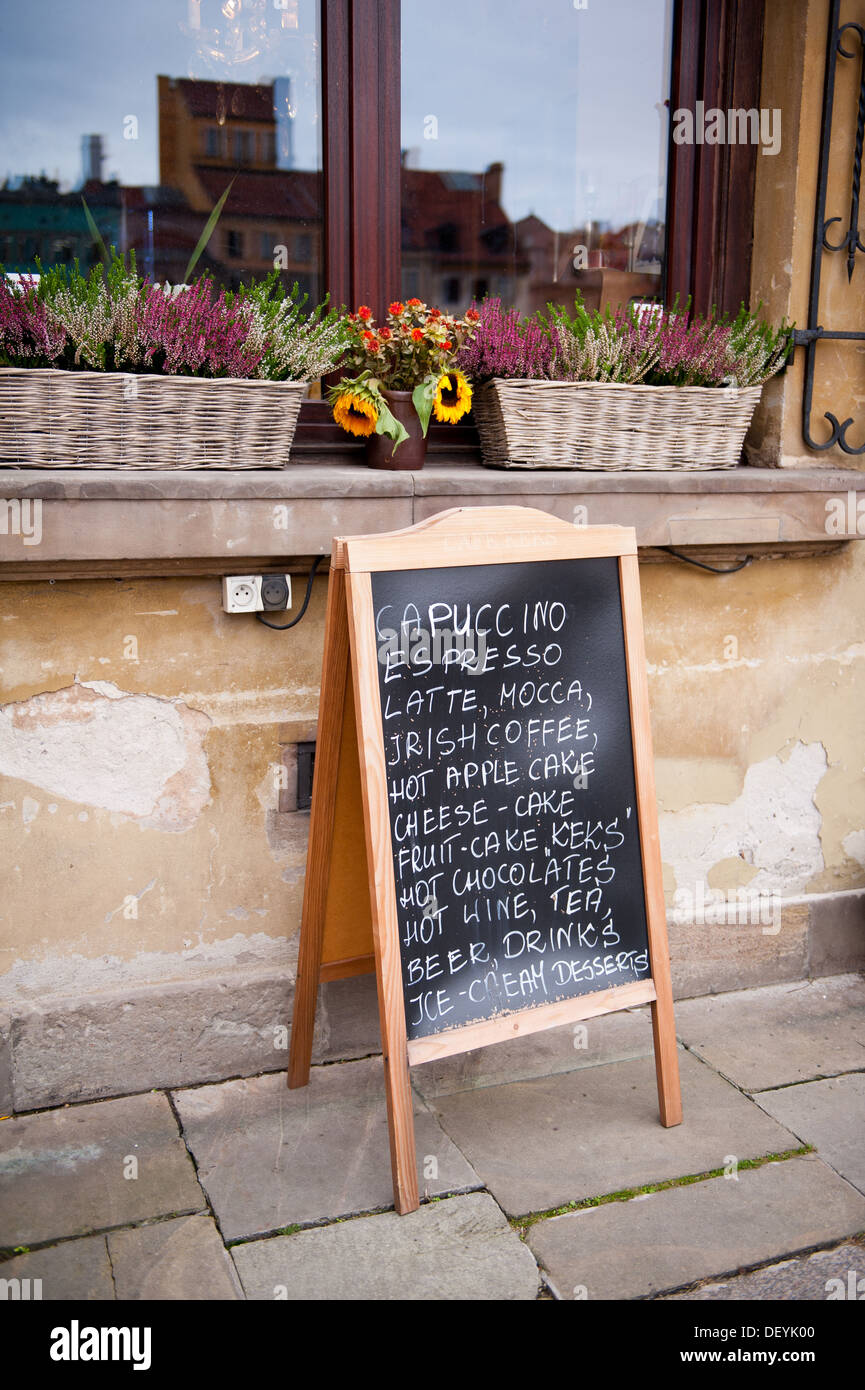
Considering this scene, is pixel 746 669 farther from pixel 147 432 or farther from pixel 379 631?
pixel 147 432

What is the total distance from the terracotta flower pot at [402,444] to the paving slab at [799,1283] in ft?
6.62

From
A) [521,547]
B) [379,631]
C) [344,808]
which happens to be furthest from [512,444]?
[344,808]

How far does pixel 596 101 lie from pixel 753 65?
46cm

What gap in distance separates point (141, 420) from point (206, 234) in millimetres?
771

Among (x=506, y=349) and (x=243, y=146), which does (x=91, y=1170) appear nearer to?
(x=506, y=349)

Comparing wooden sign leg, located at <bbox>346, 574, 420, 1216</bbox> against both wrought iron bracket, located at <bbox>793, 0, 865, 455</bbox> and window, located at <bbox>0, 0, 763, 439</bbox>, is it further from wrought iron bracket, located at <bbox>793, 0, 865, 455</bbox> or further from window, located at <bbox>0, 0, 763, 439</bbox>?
wrought iron bracket, located at <bbox>793, 0, 865, 455</bbox>

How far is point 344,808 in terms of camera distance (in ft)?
8.65

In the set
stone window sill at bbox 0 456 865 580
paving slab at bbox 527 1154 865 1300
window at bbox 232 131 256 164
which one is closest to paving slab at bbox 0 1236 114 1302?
paving slab at bbox 527 1154 865 1300

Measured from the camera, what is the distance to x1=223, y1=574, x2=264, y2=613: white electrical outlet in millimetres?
2709

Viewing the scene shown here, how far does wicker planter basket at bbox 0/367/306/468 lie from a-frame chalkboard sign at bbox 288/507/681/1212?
526 millimetres

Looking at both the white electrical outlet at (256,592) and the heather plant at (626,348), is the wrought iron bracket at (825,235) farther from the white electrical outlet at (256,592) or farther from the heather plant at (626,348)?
the white electrical outlet at (256,592)

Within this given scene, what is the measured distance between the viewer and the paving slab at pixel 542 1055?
9.64 ft

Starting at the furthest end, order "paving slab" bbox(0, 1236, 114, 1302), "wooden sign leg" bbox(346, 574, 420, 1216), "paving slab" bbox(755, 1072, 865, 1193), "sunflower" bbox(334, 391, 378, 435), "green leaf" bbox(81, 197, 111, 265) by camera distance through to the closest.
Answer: "green leaf" bbox(81, 197, 111, 265), "sunflower" bbox(334, 391, 378, 435), "paving slab" bbox(755, 1072, 865, 1193), "wooden sign leg" bbox(346, 574, 420, 1216), "paving slab" bbox(0, 1236, 114, 1302)

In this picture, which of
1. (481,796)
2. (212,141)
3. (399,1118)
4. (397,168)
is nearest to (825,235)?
(397,168)
